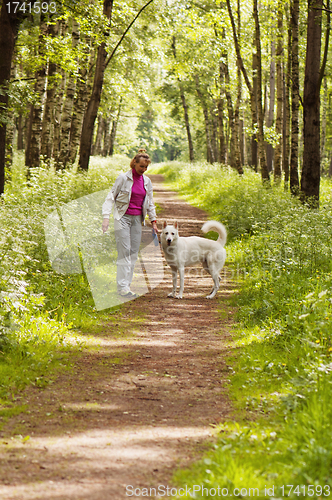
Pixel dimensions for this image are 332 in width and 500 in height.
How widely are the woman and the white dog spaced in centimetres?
59

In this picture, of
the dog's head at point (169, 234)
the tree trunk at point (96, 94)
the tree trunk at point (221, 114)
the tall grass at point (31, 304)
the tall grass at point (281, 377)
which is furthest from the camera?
the tree trunk at point (221, 114)

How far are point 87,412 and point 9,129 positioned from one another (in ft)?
49.6

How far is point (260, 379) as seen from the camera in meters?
4.63

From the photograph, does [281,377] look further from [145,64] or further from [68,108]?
[145,64]

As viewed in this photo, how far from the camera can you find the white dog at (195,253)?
327 inches

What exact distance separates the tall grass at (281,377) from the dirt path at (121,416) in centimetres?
26

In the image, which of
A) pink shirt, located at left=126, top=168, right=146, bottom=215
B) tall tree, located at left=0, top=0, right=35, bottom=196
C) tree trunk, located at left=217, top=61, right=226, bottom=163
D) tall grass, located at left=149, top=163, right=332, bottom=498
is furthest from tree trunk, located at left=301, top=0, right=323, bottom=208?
tree trunk, located at left=217, top=61, right=226, bottom=163

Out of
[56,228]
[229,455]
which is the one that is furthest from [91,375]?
[56,228]

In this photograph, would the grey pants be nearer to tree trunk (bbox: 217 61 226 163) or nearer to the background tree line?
the background tree line

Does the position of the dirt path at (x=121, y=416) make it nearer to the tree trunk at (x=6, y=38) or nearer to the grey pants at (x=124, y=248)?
the grey pants at (x=124, y=248)

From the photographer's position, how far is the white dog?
830 cm

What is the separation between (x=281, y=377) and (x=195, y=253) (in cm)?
419

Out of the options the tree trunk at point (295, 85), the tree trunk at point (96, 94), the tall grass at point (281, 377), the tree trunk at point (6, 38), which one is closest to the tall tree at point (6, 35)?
the tree trunk at point (6, 38)

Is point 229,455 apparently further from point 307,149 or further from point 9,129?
point 9,129
